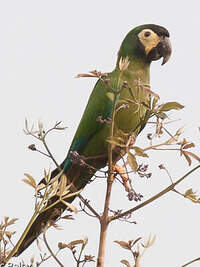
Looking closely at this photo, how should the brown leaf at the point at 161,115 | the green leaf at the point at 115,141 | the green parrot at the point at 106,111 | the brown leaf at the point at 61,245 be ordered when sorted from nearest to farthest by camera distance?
the green leaf at the point at 115,141 → the brown leaf at the point at 161,115 → the brown leaf at the point at 61,245 → the green parrot at the point at 106,111

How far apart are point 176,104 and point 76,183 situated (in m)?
2.21

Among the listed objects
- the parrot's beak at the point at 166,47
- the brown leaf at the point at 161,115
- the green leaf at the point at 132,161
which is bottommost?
the green leaf at the point at 132,161

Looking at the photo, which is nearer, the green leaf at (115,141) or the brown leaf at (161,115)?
the green leaf at (115,141)

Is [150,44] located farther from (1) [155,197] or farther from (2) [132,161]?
(1) [155,197]

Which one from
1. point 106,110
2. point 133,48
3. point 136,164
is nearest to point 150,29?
point 133,48

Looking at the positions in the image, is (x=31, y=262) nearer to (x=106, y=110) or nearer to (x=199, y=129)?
(x=199, y=129)

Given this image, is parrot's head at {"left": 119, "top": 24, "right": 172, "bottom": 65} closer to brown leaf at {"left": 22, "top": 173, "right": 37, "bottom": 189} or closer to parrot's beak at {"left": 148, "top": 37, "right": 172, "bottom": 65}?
parrot's beak at {"left": 148, "top": 37, "right": 172, "bottom": 65}

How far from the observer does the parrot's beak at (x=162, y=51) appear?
13.8 ft

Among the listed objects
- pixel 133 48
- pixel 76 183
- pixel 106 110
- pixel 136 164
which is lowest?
pixel 136 164

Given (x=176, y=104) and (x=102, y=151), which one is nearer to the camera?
(x=176, y=104)

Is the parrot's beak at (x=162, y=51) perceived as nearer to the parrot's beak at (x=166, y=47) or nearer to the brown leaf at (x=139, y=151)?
the parrot's beak at (x=166, y=47)

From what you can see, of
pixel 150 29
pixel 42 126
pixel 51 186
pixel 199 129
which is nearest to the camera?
pixel 51 186

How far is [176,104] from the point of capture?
1.73 meters

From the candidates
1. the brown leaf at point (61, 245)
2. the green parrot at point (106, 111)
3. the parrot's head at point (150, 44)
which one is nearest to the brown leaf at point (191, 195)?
the brown leaf at point (61, 245)
